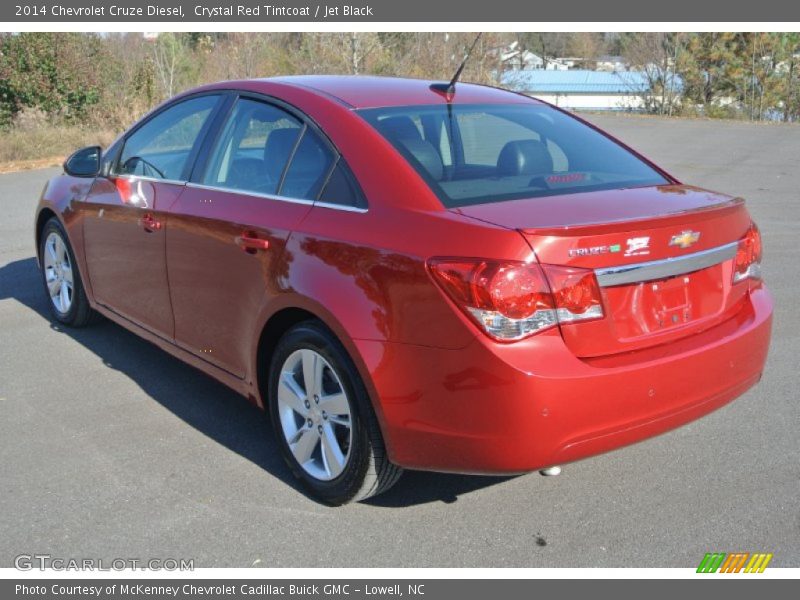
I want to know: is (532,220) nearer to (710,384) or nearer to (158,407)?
(710,384)

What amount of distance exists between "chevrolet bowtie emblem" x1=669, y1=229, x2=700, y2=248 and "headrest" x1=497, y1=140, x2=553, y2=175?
74cm

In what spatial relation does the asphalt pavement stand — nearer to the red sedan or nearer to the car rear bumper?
the red sedan

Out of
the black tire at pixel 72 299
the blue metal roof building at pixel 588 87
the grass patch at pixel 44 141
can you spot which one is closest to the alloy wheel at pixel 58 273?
the black tire at pixel 72 299

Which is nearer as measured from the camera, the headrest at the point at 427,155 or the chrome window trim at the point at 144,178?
the headrest at the point at 427,155

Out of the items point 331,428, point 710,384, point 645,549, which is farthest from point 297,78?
point 645,549

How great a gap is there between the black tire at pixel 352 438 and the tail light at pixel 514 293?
0.62 m

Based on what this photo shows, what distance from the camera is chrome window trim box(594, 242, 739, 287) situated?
3.10 meters

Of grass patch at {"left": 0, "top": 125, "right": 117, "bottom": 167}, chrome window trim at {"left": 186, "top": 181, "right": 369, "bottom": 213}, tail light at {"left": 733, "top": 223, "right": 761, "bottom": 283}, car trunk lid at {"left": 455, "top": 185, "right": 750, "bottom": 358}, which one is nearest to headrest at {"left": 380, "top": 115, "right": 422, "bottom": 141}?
chrome window trim at {"left": 186, "top": 181, "right": 369, "bottom": 213}

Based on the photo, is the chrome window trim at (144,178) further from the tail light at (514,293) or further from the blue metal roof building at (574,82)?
the blue metal roof building at (574,82)

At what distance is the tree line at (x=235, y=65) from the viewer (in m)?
21.0

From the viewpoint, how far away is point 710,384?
3396 millimetres

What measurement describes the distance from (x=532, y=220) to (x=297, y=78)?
1.87 metres

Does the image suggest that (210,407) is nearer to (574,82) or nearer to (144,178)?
(144,178)

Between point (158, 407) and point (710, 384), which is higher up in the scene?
point (710, 384)
